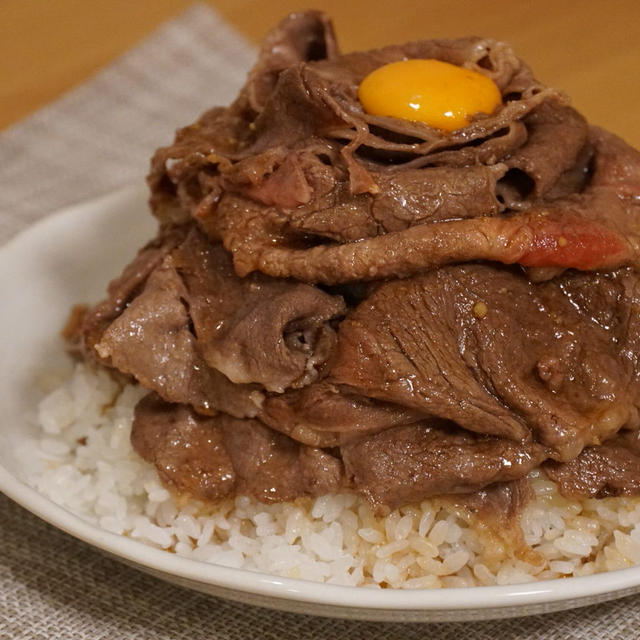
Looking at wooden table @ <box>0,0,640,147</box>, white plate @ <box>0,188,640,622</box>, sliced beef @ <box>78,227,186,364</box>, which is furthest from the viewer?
wooden table @ <box>0,0,640,147</box>

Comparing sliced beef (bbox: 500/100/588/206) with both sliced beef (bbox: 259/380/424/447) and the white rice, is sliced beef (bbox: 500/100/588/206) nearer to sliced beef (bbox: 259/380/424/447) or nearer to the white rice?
sliced beef (bbox: 259/380/424/447)

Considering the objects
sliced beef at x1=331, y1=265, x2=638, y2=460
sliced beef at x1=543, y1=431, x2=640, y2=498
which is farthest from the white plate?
sliced beef at x1=331, y1=265, x2=638, y2=460

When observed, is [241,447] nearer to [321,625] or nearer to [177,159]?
[321,625]

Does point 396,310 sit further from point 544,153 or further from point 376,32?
point 376,32

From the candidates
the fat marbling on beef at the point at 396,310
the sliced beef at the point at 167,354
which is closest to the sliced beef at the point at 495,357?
the fat marbling on beef at the point at 396,310

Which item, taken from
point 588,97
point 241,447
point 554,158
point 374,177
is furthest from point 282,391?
point 588,97
